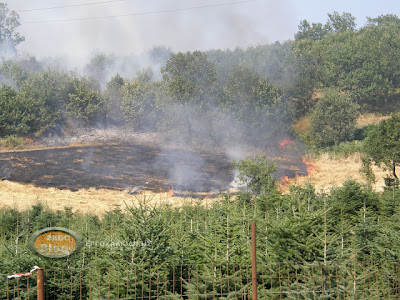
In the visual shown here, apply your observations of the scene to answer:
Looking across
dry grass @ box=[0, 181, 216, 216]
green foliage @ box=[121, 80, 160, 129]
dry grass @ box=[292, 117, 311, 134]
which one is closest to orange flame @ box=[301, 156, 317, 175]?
dry grass @ box=[292, 117, 311, 134]

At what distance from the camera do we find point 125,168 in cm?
3328

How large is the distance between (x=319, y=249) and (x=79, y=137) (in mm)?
35355

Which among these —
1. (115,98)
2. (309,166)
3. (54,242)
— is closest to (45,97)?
(115,98)

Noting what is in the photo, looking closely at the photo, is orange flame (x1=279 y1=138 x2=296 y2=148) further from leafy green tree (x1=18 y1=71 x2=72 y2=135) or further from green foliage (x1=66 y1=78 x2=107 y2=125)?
leafy green tree (x1=18 y1=71 x2=72 y2=135)

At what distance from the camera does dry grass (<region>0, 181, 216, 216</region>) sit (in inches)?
953

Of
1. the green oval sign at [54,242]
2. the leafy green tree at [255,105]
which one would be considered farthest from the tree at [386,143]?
the leafy green tree at [255,105]

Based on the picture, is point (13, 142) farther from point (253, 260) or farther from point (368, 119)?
point (253, 260)

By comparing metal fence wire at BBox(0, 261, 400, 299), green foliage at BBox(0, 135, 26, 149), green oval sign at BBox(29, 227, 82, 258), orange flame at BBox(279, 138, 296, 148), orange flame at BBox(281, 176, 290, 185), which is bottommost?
metal fence wire at BBox(0, 261, 400, 299)

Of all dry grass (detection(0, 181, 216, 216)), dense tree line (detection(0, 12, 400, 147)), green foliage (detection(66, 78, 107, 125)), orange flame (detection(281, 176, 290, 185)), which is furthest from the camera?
green foliage (detection(66, 78, 107, 125))

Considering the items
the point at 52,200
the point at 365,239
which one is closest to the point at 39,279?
the point at 365,239

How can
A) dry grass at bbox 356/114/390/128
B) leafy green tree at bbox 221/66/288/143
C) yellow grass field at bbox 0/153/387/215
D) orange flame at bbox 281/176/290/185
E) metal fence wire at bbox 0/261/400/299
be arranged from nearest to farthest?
metal fence wire at bbox 0/261/400/299, yellow grass field at bbox 0/153/387/215, orange flame at bbox 281/176/290/185, leafy green tree at bbox 221/66/288/143, dry grass at bbox 356/114/390/128

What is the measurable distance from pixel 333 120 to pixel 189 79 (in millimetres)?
12921

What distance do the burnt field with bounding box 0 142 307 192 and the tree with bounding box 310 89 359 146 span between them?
301cm

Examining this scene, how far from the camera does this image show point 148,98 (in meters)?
46.7
